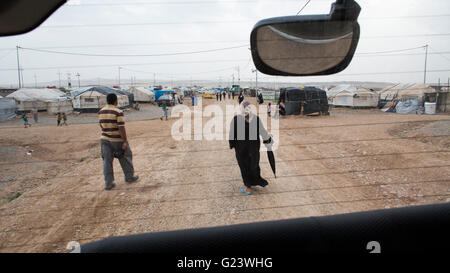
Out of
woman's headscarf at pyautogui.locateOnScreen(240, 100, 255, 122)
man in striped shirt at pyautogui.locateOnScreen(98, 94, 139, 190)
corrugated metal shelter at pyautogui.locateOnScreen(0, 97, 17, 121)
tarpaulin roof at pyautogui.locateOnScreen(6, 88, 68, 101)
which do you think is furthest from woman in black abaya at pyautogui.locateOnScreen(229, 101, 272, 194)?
tarpaulin roof at pyautogui.locateOnScreen(6, 88, 68, 101)

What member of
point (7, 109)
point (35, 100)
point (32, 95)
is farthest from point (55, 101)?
point (7, 109)

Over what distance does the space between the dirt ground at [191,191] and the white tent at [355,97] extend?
18285mm

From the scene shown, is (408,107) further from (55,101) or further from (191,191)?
(55,101)

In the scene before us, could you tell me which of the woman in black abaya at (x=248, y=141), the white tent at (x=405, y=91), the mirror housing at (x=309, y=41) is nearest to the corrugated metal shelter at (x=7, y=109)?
the woman in black abaya at (x=248, y=141)

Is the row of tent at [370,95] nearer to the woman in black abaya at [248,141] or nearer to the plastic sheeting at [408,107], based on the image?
the plastic sheeting at [408,107]

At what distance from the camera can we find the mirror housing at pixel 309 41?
1288 mm

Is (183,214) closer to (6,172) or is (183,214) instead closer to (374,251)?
(374,251)

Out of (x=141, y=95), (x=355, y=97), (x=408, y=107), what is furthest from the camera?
(x=141, y=95)

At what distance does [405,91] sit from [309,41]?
31422 mm

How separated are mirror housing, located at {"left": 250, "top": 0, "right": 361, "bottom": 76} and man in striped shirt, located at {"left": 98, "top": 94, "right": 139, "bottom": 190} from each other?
126 inches

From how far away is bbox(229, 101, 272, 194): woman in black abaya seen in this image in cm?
440

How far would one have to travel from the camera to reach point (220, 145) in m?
8.38

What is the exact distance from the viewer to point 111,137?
4273mm

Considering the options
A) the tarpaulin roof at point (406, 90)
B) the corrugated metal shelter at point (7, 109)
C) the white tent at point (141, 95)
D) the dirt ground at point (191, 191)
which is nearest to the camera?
the dirt ground at point (191, 191)
